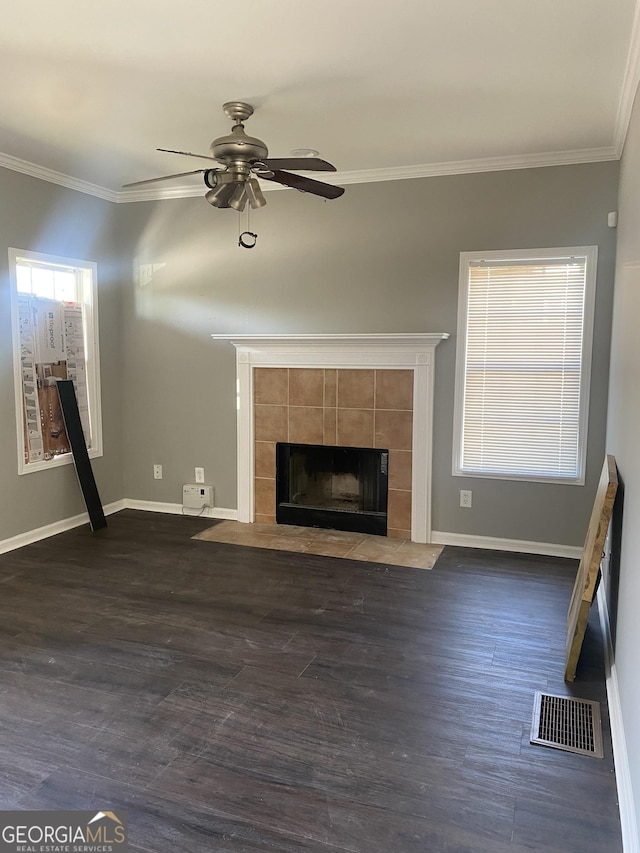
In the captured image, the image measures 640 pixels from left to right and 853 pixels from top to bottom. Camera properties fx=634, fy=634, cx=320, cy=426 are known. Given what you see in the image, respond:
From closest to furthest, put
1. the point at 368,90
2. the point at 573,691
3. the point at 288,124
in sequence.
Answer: the point at 573,691 < the point at 368,90 < the point at 288,124

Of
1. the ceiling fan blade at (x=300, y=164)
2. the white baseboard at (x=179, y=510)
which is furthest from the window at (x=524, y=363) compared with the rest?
the white baseboard at (x=179, y=510)

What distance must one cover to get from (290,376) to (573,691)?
300cm

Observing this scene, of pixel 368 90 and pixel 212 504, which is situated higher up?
pixel 368 90

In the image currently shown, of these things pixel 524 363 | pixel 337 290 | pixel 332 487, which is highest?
pixel 337 290

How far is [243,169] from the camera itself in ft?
10.1

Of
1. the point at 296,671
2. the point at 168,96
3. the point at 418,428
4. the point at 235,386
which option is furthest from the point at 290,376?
the point at 296,671

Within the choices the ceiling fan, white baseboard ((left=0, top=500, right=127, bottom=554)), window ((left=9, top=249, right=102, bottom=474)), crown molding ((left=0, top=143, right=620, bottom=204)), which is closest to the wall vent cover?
the ceiling fan

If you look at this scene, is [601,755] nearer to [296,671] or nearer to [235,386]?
[296,671]

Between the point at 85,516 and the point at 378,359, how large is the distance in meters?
2.68

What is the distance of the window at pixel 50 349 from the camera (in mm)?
4465

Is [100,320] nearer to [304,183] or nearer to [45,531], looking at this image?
[45,531]


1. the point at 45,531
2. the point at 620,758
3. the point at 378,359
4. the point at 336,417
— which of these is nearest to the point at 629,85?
the point at 378,359

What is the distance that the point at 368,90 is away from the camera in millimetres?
3117

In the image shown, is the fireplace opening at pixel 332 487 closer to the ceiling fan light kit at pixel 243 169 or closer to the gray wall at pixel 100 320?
the gray wall at pixel 100 320
